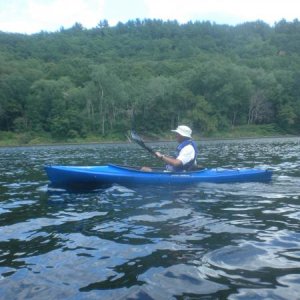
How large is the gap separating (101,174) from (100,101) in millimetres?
56692

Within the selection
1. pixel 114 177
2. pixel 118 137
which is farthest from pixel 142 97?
pixel 114 177

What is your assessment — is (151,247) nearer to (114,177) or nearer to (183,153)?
(114,177)

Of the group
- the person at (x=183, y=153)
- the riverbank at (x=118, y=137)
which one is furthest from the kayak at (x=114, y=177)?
the riverbank at (x=118, y=137)

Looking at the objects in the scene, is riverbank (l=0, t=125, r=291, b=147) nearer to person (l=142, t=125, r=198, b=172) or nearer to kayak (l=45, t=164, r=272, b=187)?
kayak (l=45, t=164, r=272, b=187)

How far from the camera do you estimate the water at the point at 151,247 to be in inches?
158

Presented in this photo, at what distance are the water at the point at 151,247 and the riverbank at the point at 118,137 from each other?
47.4m

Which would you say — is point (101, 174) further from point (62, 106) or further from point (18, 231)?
point (62, 106)

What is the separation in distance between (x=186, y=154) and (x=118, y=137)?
162ft

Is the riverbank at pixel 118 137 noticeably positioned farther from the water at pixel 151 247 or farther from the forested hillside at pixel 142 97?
the water at pixel 151 247

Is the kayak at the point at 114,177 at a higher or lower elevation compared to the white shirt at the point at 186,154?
Result: lower

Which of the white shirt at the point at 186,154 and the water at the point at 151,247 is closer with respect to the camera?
the water at the point at 151,247

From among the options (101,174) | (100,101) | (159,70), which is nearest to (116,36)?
(159,70)

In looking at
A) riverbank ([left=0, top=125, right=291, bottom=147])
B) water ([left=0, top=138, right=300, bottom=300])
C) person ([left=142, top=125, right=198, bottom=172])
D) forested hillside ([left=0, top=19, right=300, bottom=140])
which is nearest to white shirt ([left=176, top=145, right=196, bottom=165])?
person ([left=142, top=125, right=198, bottom=172])

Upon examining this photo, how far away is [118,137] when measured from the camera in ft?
196
